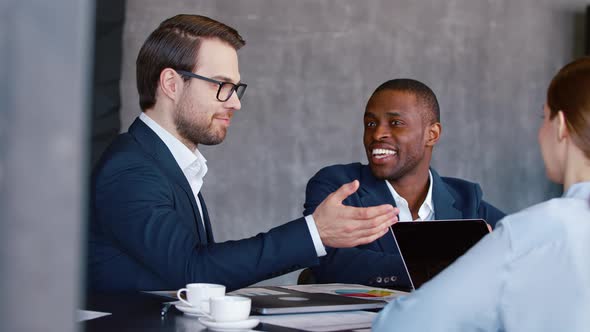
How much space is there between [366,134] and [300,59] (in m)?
2.10

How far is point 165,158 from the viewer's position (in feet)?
8.21

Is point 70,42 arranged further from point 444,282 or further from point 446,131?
point 446,131

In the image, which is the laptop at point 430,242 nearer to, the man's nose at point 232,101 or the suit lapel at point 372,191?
the man's nose at point 232,101

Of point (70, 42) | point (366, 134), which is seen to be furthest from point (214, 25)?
point (70, 42)

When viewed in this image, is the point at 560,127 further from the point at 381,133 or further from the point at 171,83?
the point at 381,133

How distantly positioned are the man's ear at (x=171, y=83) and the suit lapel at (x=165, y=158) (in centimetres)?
17

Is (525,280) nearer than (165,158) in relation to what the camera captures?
Yes

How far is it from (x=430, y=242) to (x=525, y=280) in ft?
3.54

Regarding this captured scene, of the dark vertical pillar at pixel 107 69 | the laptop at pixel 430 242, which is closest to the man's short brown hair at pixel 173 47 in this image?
the laptop at pixel 430 242

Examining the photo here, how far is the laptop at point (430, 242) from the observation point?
231 centimetres

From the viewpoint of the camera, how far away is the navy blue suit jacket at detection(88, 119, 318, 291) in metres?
2.14

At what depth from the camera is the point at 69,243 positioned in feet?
2.36

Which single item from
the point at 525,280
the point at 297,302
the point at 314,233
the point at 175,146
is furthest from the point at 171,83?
the point at 525,280

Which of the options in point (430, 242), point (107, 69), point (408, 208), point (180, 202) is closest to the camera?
point (430, 242)
